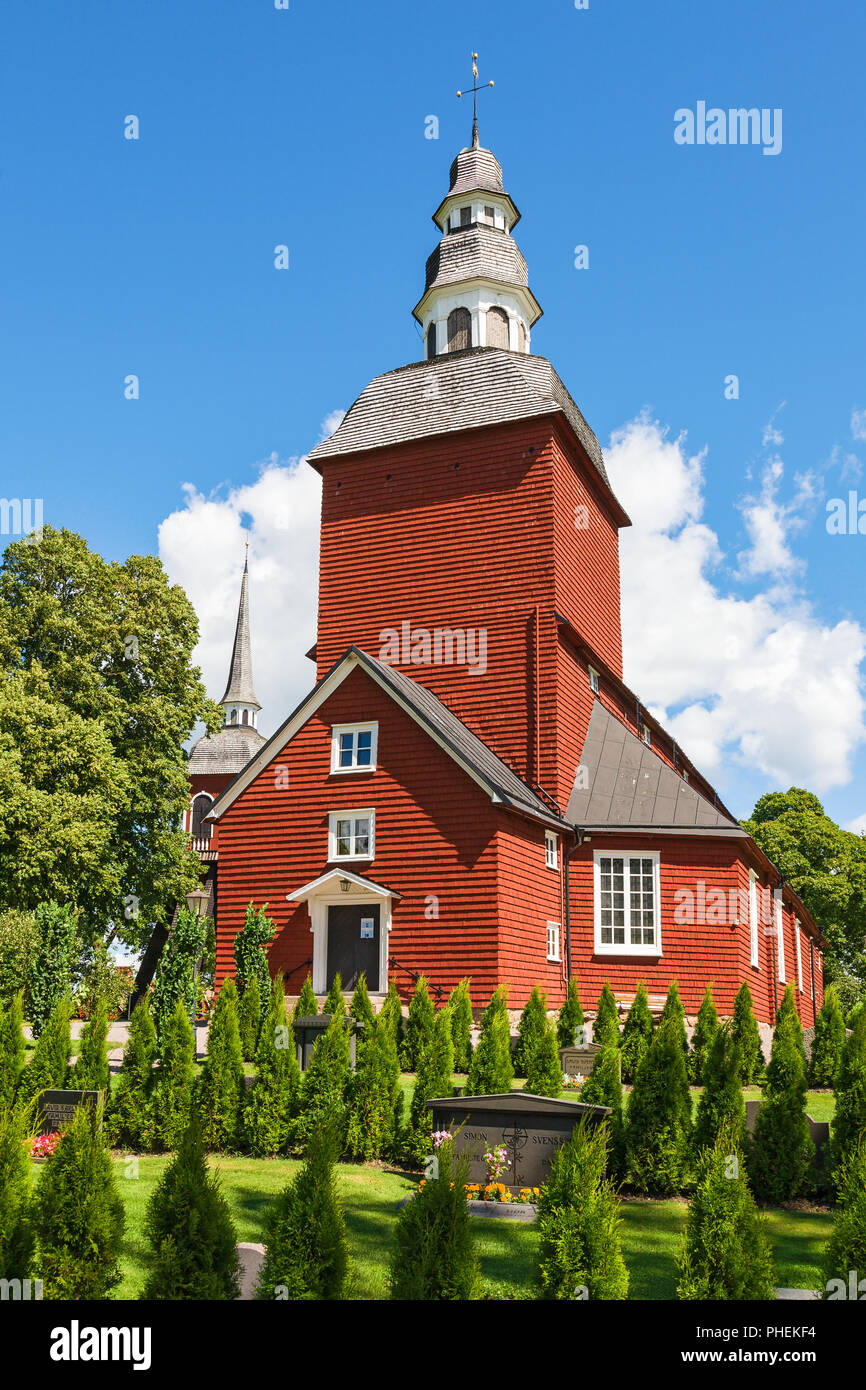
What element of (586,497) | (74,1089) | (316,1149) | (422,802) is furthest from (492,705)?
(316,1149)

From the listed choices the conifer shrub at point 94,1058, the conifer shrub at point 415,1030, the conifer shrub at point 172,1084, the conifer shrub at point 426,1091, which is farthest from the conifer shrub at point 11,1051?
the conifer shrub at point 415,1030

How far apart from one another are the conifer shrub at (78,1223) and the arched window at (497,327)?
26.7m

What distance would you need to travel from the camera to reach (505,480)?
2669 cm

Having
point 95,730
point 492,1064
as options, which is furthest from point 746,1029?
point 95,730

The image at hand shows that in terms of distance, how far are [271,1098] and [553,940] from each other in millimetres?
12108

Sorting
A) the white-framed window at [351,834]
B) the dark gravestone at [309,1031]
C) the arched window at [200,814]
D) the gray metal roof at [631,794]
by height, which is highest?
the arched window at [200,814]

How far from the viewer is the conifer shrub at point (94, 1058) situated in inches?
493

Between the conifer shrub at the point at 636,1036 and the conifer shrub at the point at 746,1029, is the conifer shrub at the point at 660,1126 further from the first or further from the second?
the conifer shrub at the point at 746,1029

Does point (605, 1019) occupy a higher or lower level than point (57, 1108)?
higher

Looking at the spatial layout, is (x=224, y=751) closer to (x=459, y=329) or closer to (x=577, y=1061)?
(x=459, y=329)

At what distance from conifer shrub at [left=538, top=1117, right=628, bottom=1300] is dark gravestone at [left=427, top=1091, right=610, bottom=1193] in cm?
336

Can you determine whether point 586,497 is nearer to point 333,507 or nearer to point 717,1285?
point 333,507

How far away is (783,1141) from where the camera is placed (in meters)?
10.9
